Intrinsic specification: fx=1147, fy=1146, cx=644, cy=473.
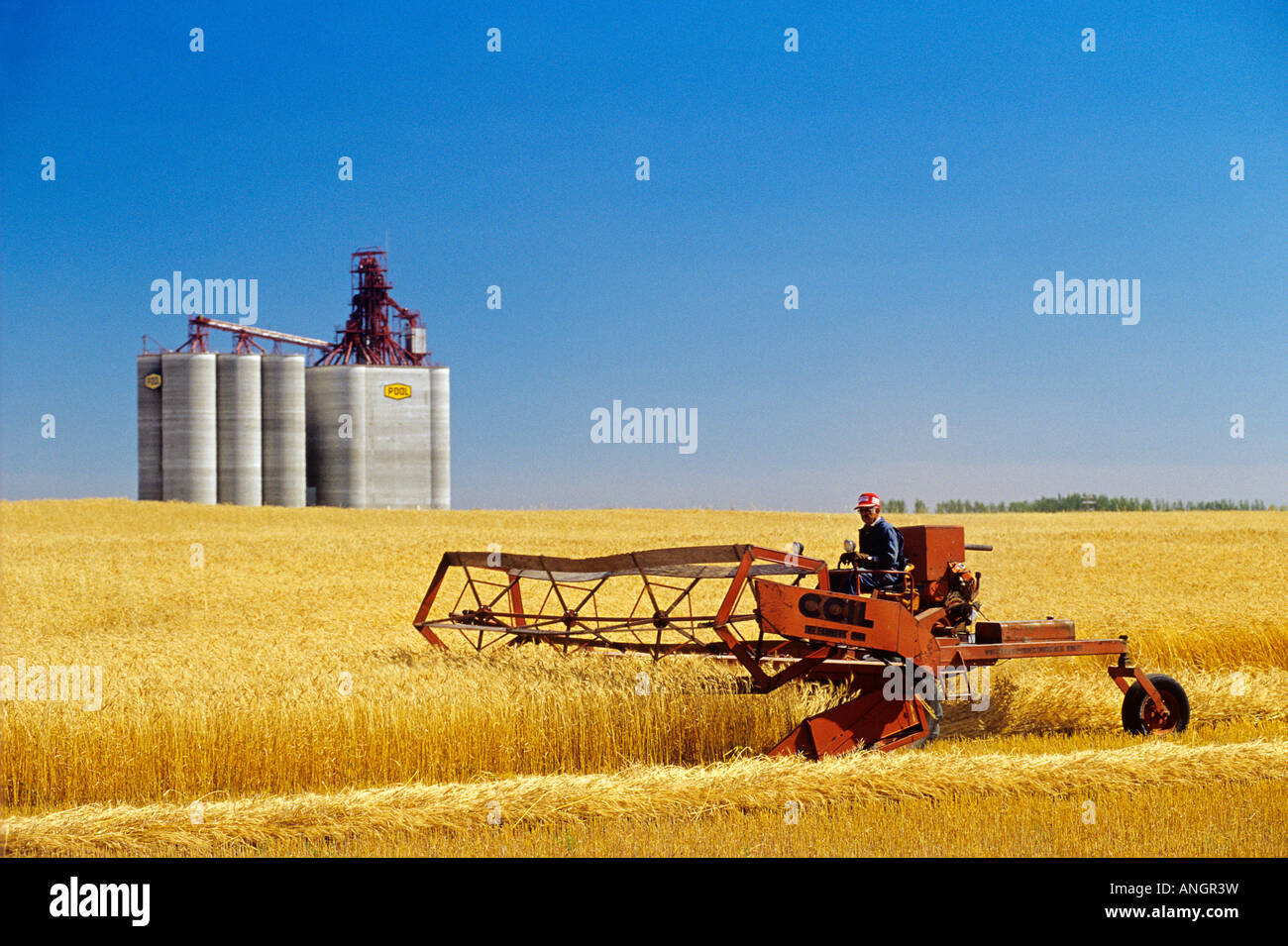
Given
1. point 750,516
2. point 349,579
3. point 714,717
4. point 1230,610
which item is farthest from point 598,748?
point 750,516

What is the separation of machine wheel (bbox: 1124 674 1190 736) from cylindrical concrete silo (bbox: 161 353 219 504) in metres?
51.6

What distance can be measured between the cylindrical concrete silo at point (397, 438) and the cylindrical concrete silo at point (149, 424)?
10.2 meters

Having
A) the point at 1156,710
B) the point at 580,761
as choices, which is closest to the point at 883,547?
the point at 580,761

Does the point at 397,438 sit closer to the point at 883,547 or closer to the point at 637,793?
the point at 883,547

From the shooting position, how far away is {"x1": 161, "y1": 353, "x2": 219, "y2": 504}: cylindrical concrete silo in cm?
5606

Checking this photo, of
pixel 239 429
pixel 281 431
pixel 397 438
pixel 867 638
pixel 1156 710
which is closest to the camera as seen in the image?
pixel 867 638

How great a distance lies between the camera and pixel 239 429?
5691 cm

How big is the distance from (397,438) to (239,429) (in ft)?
25.5

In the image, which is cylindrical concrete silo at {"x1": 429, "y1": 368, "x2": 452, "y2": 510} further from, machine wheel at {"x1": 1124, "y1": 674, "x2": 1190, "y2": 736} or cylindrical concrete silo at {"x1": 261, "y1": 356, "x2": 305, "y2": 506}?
machine wheel at {"x1": 1124, "y1": 674, "x2": 1190, "y2": 736}

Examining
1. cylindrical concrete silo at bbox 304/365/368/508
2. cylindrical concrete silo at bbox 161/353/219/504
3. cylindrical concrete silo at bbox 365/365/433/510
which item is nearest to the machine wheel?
cylindrical concrete silo at bbox 365/365/433/510

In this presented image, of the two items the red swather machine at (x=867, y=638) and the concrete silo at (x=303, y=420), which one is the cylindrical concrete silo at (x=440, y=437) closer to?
the concrete silo at (x=303, y=420)

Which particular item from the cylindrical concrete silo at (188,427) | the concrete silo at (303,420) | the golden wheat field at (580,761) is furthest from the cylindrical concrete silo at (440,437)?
the golden wheat field at (580,761)

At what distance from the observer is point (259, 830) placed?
7.92 m
